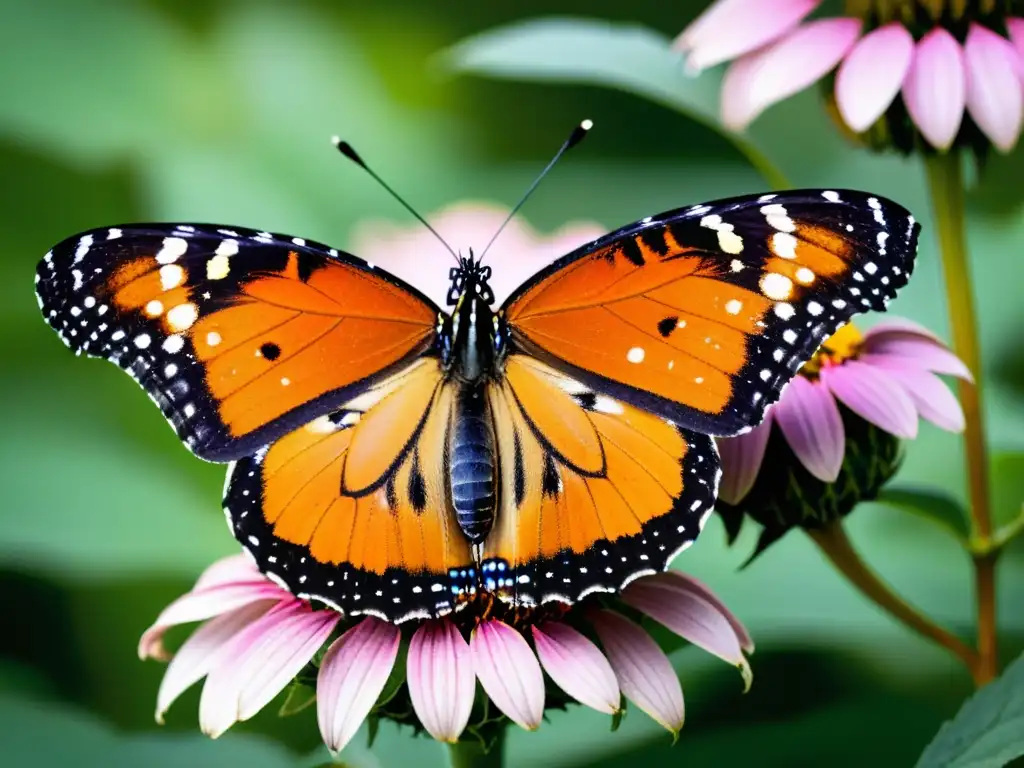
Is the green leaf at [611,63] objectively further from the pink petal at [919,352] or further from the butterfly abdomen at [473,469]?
the butterfly abdomen at [473,469]

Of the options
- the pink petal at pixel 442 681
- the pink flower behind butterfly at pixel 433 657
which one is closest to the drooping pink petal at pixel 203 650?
the pink flower behind butterfly at pixel 433 657

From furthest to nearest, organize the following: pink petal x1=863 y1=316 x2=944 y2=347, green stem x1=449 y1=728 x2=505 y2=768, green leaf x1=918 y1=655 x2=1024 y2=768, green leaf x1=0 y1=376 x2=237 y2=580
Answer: green leaf x1=0 y1=376 x2=237 y2=580 < pink petal x1=863 y1=316 x2=944 y2=347 < green stem x1=449 y1=728 x2=505 y2=768 < green leaf x1=918 y1=655 x2=1024 y2=768

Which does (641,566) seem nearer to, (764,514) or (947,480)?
(764,514)

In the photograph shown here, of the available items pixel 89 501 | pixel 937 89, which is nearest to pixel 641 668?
pixel 937 89

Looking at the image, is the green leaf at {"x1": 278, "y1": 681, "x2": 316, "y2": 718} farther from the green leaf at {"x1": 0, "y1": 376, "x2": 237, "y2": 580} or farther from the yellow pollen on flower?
the green leaf at {"x1": 0, "y1": 376, "x2": 237, "y2": 580}

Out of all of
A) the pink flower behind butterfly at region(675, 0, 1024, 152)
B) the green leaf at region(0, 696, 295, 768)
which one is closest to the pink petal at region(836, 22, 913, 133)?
the pink flower behind butterfly at region(675, 0, 1024, 152)

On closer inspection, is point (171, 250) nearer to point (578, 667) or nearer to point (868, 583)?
point (578, 667)

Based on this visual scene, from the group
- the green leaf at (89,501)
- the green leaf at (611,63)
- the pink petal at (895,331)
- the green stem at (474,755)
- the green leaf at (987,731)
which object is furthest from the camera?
the green leaf at (89,501)
